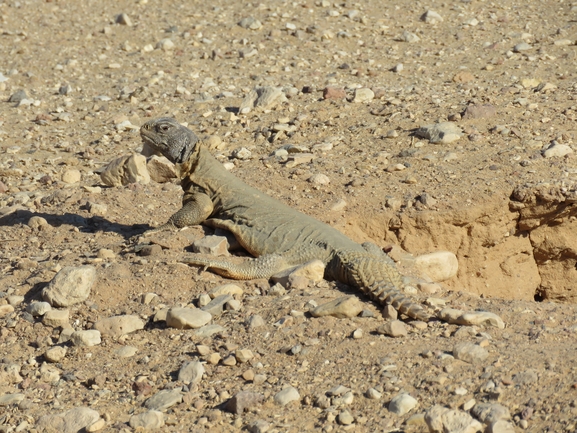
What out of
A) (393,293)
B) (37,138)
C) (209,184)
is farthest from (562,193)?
(37,138)

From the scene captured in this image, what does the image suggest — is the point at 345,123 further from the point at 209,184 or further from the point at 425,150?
the point at 209,184

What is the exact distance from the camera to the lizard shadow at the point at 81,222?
7.64 meters

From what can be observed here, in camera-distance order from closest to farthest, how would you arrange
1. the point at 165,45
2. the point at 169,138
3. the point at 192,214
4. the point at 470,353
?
the point at 470,353 → the point at 192,214 → the point at 169,138 → the point at 165,45

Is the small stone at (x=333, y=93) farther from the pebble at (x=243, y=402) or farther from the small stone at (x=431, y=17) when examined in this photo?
the pebble at (x=243, y=402)

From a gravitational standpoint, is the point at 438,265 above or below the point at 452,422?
below

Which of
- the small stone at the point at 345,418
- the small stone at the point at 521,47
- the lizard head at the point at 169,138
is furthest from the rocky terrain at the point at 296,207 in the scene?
the lizard head at the point at 169,138

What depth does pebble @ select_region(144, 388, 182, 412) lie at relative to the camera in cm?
470

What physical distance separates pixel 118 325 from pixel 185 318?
489 millimetres

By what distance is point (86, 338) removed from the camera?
5.43 meters

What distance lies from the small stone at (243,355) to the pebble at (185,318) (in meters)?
0.58

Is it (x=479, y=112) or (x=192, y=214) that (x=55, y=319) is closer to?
(x=192, y=214)

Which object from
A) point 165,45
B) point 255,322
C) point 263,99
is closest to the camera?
point 255,322

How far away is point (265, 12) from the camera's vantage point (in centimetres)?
1401

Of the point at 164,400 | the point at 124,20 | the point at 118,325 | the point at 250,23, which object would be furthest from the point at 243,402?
the point at 124,20
